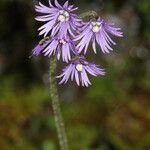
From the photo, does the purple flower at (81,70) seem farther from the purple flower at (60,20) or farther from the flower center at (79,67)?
the purple flower at (60,20)

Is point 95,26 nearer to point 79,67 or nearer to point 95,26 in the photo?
point 95,26

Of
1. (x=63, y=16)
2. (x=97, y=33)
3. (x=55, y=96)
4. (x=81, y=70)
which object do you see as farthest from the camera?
(x=55, y=96)

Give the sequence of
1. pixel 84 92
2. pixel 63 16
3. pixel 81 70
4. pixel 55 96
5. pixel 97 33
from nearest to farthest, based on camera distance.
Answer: pixel 63 16 → pixel 97 33 → pixel 81 70 → pixel 55 96 → pixel 84 92

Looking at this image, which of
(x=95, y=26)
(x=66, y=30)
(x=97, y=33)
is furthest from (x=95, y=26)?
(x=66, y=30)

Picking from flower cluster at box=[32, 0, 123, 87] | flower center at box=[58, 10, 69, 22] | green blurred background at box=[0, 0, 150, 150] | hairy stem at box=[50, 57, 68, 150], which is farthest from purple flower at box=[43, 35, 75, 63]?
green blurred background at box=[0, 0, 150, 150]

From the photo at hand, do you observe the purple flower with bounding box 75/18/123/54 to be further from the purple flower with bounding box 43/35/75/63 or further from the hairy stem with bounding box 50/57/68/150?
the hairy stem with bounding box 50/57/68/150

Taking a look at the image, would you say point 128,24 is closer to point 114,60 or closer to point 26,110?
point 114,60

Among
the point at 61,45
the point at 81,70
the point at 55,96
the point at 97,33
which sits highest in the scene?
the point at 97,33

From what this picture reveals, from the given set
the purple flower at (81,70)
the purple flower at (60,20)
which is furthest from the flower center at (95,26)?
the purple flower at (81,70)

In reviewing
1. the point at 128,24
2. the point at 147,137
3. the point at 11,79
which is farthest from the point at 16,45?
the point at 147,137
